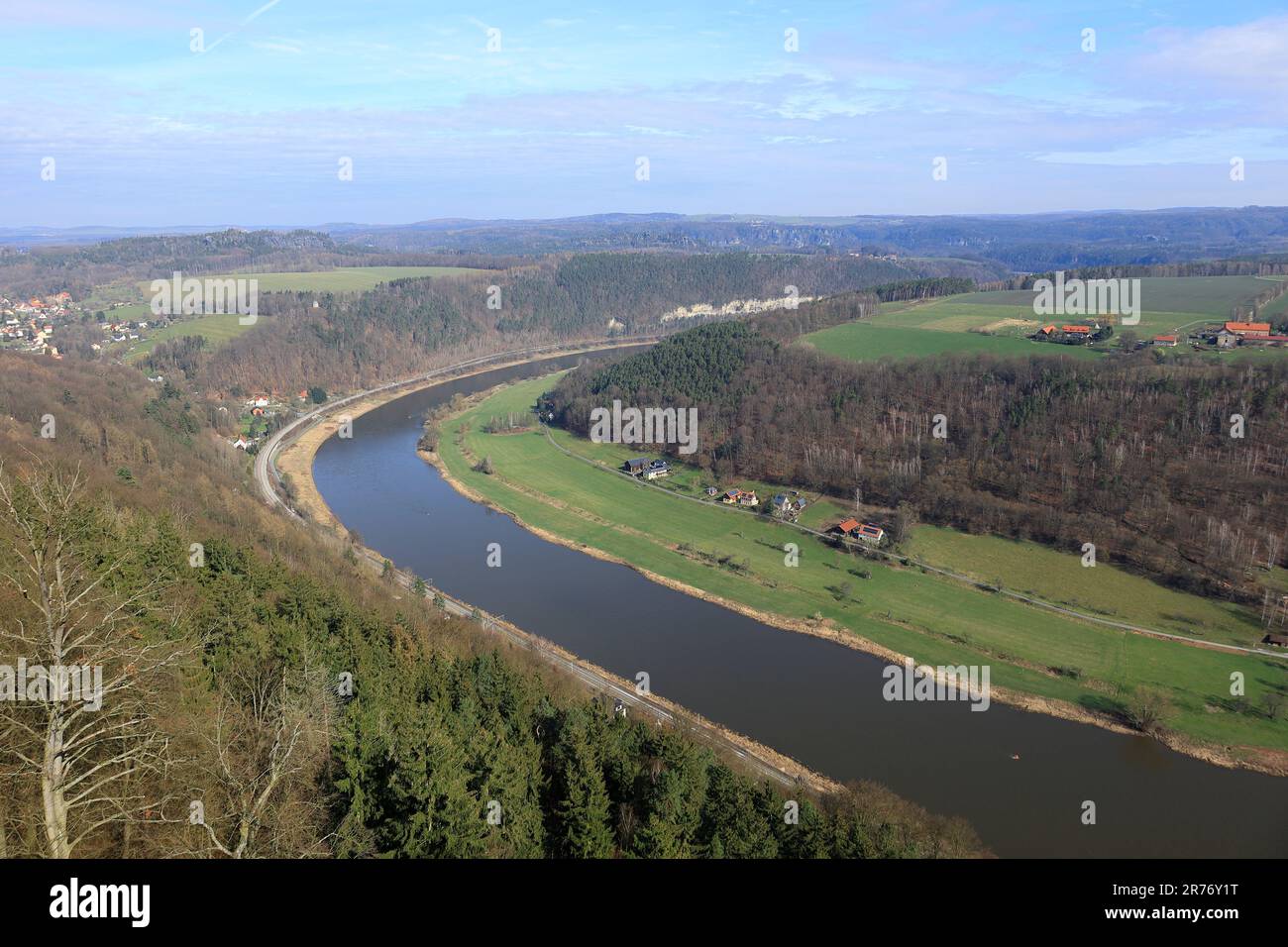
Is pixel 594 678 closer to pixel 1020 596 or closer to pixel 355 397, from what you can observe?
pixel 1020 596

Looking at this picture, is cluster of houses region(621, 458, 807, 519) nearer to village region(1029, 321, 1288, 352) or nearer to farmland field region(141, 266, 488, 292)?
village region(1029, 321, 1288, 352)

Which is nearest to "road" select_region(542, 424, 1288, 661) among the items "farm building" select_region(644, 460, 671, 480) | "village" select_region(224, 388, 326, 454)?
"farm building" select_region(644, 460, 671, 480)

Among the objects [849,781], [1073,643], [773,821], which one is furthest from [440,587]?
[1073,643]

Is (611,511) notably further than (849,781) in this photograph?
Yes
